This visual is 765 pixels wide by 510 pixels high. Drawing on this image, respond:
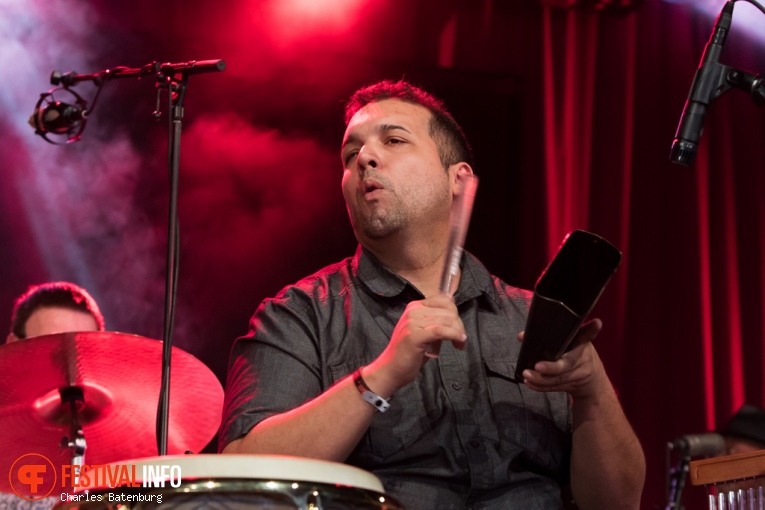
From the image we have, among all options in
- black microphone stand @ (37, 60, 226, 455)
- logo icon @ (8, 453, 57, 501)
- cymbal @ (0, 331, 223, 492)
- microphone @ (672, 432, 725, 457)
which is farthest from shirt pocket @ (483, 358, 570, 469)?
logo icon @ (8, 453, 57, 501)

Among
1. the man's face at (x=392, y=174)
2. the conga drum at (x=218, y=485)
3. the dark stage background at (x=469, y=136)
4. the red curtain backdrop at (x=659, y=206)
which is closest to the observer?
the conga drum at (x=218, y=485)

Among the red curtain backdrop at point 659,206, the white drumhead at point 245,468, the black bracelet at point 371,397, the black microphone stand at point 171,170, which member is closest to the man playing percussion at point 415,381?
the black bracelet at point 371,397

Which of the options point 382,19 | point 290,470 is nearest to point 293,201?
point 382,19

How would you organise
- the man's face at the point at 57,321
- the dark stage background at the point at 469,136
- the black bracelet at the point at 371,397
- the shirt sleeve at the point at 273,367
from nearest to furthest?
1. the black bracelet at the point at 371,397
2. the shirt sleeve at the point at 273,367
3. the man's face at the point at 57,321
4. the dark stage background at the point at 469,136

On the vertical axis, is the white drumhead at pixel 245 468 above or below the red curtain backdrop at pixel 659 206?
below

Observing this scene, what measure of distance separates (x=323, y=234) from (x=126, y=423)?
4.22 feet

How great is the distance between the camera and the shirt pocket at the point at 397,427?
1.91m

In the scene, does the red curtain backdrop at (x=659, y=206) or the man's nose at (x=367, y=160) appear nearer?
the man's nose at (x=367, y=160)

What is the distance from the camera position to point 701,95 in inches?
76.7

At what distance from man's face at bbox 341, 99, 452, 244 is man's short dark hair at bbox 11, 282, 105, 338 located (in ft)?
4.53

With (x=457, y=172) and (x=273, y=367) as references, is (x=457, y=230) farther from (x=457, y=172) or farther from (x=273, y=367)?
(x=457, y=172)

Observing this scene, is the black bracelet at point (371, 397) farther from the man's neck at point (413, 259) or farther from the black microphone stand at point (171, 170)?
the man's neck at point (413, 259)

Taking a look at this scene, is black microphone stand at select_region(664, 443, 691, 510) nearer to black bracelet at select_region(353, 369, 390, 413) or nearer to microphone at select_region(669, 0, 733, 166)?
black bracelet at select_region(353, 369, 390, 413)

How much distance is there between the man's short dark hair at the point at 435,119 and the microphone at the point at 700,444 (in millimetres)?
1145
